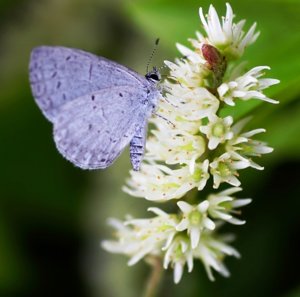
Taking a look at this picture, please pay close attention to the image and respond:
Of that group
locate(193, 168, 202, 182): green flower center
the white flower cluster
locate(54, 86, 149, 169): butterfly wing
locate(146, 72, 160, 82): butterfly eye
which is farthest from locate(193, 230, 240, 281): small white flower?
locate(146, 72, 160, 82): butterfly eye

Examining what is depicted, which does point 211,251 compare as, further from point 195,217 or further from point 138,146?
point 138,146

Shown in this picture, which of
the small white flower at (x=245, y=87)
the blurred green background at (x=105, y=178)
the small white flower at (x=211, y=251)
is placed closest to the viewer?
the small white flower at (x=245, y=87)

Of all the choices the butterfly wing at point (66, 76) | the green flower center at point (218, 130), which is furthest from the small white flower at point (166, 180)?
the butterfly wing at point (66, 76)

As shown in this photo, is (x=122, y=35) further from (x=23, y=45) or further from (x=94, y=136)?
(x=94, y=136)

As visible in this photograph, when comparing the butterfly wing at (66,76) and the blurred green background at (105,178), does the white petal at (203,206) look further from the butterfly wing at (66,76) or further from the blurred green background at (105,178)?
the butterfly wing at (66,76)

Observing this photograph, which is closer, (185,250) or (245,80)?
(245,80)

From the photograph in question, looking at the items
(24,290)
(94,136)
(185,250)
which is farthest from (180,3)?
(24,290)

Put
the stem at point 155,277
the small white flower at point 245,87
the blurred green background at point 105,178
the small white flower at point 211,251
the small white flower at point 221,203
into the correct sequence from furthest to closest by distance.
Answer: the blurred green background at point 105,178 → the stem at point 155,277 → the small white flower at point 211,251 → the small white flower at point 221,203 → the small white flower at point 245,87
